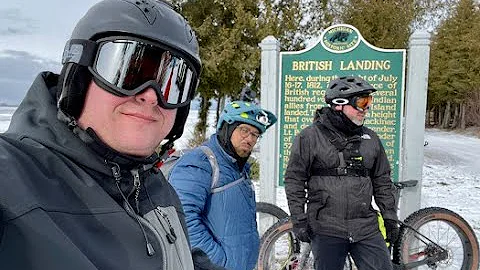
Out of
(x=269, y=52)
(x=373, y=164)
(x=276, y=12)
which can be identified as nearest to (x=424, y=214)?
(x=373, y=164)

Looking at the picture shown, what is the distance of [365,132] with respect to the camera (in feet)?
10.3

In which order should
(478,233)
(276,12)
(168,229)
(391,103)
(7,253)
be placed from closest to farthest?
(7,253)
(168,229)
(391,103)
(478,233)
(276,12)

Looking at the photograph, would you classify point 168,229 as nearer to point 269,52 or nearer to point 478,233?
point 269,52

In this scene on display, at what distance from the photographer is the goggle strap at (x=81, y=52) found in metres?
1.05

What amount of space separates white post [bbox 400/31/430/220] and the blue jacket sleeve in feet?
9.40

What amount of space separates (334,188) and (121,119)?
217cm

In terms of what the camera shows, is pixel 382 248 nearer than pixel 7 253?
No

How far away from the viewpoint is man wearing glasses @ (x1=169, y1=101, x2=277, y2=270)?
2059 millimetres

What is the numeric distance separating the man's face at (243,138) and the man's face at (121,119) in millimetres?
1323

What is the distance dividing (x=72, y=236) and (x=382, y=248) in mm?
2696

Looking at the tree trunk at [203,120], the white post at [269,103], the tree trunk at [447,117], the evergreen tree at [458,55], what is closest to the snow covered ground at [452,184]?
the tree trunk at [203,120]

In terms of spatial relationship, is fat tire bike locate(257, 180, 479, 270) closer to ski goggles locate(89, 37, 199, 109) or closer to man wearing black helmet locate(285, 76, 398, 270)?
man wearing black helmet locate(285, 76, 398, 270)

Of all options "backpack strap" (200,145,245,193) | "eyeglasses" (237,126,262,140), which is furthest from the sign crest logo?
"backpack strap" (200,145,245,193)

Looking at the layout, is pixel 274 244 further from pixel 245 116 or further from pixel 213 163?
pixel 213 163
